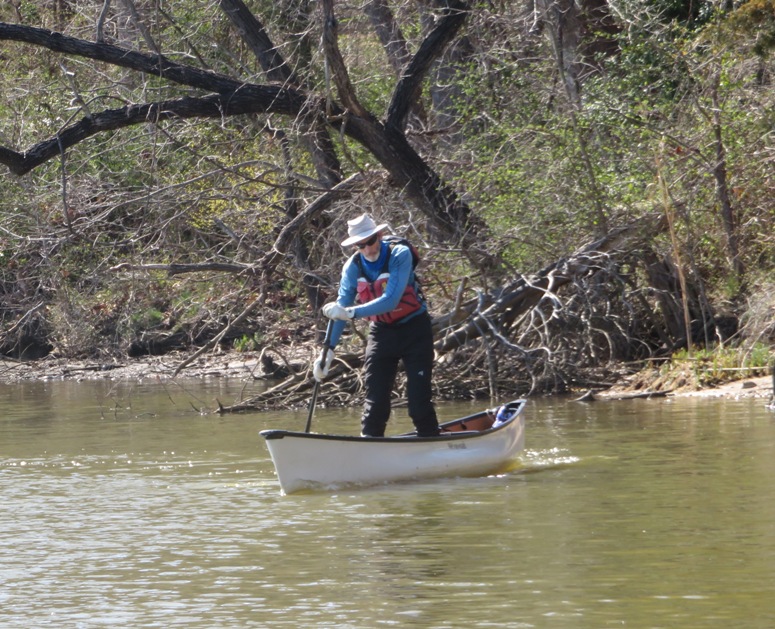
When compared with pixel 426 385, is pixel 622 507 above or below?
below

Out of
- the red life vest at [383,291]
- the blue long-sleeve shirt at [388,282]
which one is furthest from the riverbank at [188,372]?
the blue long-sleeve shirt at [388,282]

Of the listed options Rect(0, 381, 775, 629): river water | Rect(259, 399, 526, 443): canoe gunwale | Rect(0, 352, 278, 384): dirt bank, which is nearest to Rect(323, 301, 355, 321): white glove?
Rect(259, 399, 526, 443): canoe gunwale

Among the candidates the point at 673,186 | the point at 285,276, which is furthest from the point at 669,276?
the point at 285,276

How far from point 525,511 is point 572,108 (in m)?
9.27

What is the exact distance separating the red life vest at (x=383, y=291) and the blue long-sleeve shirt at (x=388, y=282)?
3cm

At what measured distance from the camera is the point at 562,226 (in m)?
16.8

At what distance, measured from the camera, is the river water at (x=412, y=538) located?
6465 mm

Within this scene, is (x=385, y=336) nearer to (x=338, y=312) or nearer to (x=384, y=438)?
(x=338, y=312)

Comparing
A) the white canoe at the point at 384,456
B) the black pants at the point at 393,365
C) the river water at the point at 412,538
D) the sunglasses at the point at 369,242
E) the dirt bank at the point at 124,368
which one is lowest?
the river water at the point at 412,538

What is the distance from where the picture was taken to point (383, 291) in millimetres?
10234

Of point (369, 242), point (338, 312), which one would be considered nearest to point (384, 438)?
point (338, 312)

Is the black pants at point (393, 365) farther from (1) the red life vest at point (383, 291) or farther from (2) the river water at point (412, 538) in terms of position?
(2) the river water at point (412, 538)

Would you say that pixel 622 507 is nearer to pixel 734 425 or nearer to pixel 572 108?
pixel 734 425

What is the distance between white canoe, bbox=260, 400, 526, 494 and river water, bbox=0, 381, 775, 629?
13cm
